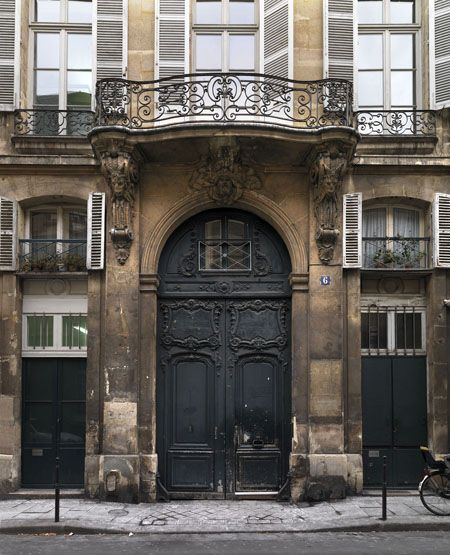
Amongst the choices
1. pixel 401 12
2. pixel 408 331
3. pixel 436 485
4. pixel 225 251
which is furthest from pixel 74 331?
pixel 401 12

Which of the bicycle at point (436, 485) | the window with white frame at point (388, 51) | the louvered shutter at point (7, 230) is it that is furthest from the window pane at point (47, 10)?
the bicycle at point (436, 485)

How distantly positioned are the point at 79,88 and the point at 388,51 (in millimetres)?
5546

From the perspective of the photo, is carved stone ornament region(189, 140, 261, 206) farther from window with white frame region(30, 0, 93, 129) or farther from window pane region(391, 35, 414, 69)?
window pane region(391, 35, 414, 69)

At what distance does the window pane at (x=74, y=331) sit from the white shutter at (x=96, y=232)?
3.30 ft

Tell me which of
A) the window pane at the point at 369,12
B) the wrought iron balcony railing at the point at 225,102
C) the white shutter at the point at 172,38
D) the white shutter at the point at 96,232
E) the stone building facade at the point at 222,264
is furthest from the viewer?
the window pane at the point at 369,12

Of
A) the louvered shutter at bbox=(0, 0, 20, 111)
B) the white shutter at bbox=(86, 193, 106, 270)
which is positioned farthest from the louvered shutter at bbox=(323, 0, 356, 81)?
the louvered shutter at bbox=(0, 0, 20, 111)

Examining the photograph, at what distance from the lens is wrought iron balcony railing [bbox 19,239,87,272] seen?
12555 mm

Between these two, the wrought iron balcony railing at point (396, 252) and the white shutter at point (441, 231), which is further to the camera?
the wrought iron balcony railing at point (396, 252)

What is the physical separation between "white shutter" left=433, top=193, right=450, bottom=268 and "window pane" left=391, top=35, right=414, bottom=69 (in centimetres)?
252

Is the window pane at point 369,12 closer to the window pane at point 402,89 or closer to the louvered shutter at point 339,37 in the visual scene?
the louvered shutter at point 339,37

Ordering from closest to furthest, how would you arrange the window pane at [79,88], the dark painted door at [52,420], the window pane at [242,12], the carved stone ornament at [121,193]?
the carved stone ornament at [121,193]
the dark painted door at [52,420]
the window pane at [79,88]
the window pane at [242,12]

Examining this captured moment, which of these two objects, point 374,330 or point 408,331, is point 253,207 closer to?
point 374,330

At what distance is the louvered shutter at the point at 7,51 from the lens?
41.0ft

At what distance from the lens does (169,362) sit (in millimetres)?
12453
